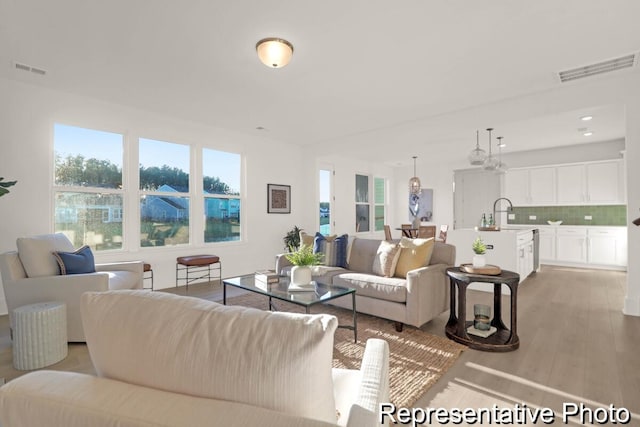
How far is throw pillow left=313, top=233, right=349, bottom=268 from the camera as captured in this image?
164 inches

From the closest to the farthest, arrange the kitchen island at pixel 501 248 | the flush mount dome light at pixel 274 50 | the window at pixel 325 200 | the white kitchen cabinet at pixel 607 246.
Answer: the flush mount dome light at pixel 274 50
the kitchen island at pixel 501 248
the white kitchen cabinet at pixel 607 246
the window at pixel 325 200

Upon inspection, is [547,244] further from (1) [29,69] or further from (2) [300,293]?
(1) [29,69]

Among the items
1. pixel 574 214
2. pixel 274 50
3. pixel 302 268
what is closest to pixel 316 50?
pixel 274 50

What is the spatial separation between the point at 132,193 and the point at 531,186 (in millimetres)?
8115

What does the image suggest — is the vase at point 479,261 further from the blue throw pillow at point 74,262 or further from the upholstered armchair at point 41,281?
the blue throw pillow at point 74,262

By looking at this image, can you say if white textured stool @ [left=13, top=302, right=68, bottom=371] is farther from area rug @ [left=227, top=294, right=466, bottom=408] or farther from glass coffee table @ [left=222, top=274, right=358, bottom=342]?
area rug @ [left=227, top=294, right=466, bottom=408]

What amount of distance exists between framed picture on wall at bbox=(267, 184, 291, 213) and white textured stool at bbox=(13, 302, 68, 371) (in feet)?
13.5

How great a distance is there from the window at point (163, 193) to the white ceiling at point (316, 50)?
0.68 meters

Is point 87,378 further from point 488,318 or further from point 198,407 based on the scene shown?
point 488,318

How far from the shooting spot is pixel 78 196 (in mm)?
4250

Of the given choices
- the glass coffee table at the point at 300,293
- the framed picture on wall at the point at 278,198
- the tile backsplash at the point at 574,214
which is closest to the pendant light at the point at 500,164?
the tile backsplash at the point at 574,214

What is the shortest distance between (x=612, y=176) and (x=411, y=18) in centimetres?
650

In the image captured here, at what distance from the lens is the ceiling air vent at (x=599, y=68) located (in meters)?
3.20

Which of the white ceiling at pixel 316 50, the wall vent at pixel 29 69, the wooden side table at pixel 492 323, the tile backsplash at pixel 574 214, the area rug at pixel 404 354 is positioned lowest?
the area rug at pixel 404 354
